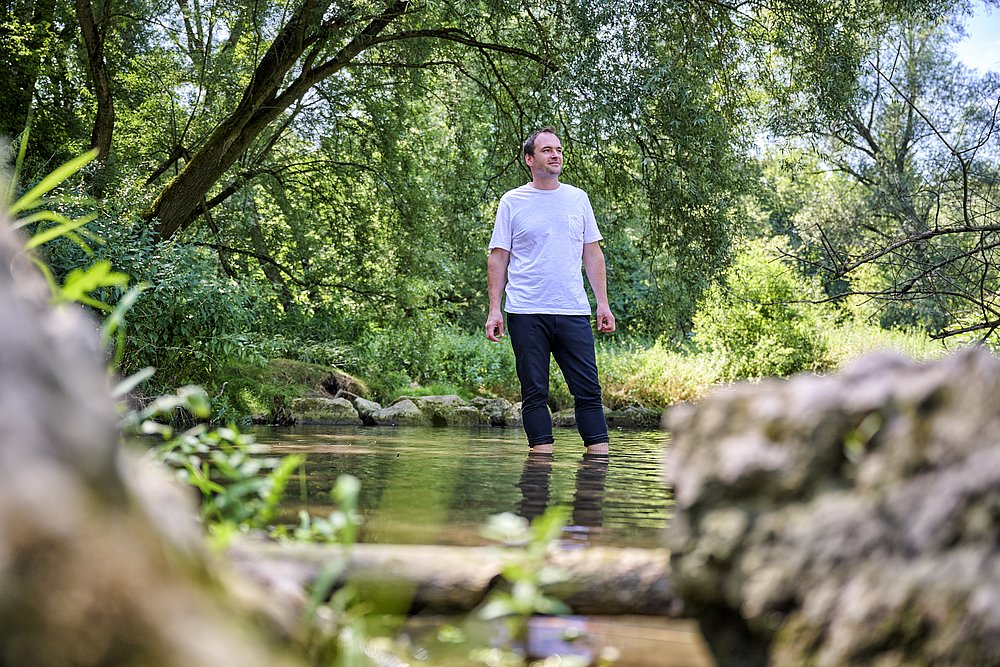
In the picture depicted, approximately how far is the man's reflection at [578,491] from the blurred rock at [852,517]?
4.45ft

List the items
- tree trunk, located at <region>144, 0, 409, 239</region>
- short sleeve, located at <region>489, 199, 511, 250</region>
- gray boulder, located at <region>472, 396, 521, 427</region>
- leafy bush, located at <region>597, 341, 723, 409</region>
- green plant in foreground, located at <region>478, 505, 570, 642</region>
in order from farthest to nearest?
leafy bush, located at <region>597, 341, 723, 409</region> < gray boulder, located at <region>472, 396, 521, 427</region> < tree trunk, located at <region>144, 0, 409, 239</region> < short sleeve, located at <region>489, 199, 511, 250</region> < green plant in foreground, located at <region>478, 505, 570, 642</region>

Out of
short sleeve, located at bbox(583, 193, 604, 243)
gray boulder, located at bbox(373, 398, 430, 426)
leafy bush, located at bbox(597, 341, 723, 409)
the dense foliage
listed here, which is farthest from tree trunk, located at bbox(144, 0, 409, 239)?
leafy bush, located at bbox(597, 341, 723, 409)

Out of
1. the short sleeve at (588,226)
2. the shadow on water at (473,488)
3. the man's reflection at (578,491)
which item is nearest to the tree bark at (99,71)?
the shadow on water at (473,488)

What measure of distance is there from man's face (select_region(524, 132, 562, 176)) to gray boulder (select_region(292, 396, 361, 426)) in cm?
660

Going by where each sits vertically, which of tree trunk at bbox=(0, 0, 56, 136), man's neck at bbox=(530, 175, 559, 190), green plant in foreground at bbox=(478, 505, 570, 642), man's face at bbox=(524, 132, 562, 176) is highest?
tree trunk at bbox=(0, 0, 56, 136)

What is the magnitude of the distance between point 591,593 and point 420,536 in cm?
94

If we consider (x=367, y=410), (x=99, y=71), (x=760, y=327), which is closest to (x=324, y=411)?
(x=367, y=410)

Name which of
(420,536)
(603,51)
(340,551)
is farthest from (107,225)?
(340,551)

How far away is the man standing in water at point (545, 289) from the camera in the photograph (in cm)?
644

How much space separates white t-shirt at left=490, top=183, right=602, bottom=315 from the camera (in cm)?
645

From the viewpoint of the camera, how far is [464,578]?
1.97 meters

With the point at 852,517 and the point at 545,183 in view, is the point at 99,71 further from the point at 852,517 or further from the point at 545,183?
the point at 852,517

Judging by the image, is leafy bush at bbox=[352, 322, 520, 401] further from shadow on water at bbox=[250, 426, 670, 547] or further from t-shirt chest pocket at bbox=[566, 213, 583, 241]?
t-shirt chest pocket at bbox=[566, 213, 583, 241]

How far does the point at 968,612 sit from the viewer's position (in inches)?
49.8
